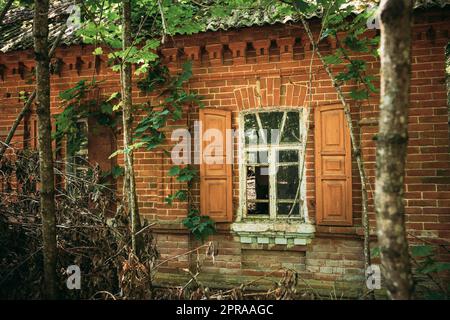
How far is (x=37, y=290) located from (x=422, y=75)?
530 centimetres

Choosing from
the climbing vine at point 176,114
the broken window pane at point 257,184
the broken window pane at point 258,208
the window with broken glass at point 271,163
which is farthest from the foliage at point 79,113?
the broken window pane at point 258,208

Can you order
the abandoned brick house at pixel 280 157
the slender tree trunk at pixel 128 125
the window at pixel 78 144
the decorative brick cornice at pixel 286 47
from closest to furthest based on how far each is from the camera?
the slender tree trunk at pixel 128 125 → the abandoned brick house at pixel 280 157 → the decorative brick cornice at pixel 286 47 → the window at pixel 78 144

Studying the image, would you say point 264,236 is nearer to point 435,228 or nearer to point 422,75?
point 435,228

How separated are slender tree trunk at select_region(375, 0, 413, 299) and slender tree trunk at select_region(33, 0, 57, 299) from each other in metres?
2.40

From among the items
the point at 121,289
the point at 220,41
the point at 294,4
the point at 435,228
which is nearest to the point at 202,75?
the point at 220,41

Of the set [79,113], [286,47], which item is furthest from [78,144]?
[286,47]

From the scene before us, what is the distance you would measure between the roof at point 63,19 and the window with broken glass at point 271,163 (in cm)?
137

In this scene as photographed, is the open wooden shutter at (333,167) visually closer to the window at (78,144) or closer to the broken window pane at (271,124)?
the broken window pane at (271,124)

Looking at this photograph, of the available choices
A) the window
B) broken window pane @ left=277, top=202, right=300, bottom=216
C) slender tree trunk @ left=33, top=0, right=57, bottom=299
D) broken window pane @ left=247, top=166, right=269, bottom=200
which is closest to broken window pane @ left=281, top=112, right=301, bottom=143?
broken window pane @ left=247, top=166, right=269, bottom=200

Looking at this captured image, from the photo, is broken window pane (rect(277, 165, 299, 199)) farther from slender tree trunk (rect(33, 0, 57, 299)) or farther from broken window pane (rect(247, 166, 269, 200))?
slender tree trunk (rect(33, 0, 57, 299))

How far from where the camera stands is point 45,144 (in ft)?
8.93

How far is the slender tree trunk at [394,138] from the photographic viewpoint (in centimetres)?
191

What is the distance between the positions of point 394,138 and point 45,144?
8.17ft

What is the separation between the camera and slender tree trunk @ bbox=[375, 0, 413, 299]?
1.91 metres
